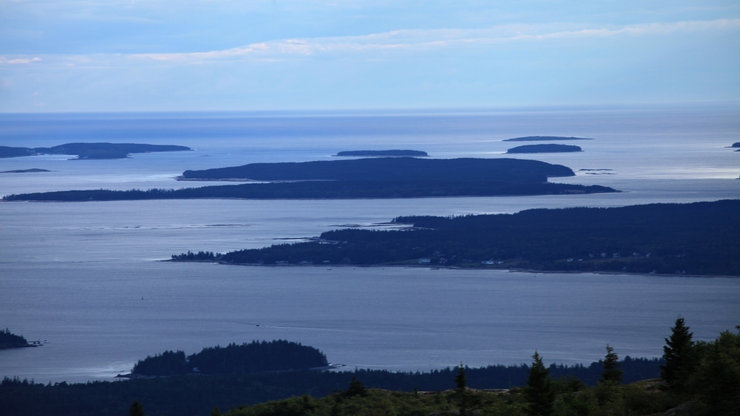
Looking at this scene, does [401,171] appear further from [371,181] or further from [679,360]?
[679,360]

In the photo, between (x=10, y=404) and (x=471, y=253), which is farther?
(x=471, y=253)

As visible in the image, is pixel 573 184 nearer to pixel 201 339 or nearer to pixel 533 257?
pixel 533 257

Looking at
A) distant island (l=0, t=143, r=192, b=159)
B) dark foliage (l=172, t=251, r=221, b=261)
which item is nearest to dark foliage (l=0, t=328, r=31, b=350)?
dark foliage (l=172, t=251, r=221, b=261)

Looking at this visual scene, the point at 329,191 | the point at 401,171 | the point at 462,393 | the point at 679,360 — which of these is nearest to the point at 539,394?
the point at 679,360

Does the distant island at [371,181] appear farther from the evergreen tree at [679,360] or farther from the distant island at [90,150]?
the evergreen tree at [679,360]

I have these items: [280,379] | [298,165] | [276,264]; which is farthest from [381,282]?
[298,165]
